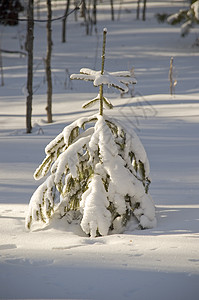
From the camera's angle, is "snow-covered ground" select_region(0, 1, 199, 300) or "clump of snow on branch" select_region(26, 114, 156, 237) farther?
"clump of snow on branch" select_region(26, 114, 156, 237)

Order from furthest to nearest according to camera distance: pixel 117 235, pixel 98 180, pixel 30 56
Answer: pixel 30 56 → pixel 98 180 → pixel 117 235

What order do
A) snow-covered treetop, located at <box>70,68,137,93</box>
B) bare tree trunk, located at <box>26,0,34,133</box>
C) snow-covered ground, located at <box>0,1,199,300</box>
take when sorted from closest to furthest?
1. snow-covered ground, located at <box>0,1,199,300</box>
2. snow-covered treetop, located at <box>70,68,137,93</box>
3. bare tree trunk, located at <box>26,0,34,133</box>

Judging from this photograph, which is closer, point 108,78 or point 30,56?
point 108,78

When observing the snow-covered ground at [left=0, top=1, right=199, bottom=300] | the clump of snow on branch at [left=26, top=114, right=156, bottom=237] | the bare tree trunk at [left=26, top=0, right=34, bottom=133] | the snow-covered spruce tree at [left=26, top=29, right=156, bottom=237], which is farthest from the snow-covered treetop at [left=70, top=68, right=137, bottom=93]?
the bare tree trunk at [left=26, top=0, right=34, bottom=133]

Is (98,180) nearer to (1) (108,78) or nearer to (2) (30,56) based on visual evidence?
(1) (108,78)

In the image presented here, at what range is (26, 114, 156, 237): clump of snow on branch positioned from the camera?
376cm

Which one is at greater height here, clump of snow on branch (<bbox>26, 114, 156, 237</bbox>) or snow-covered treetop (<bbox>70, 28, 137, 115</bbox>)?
snow-covered treetop (<bbox>70, 28, 137, 115</bbox>)

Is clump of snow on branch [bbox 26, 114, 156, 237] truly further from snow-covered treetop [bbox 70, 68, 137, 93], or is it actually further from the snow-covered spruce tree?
snow-covered treetop [bbox 70, 68, 137, 93]

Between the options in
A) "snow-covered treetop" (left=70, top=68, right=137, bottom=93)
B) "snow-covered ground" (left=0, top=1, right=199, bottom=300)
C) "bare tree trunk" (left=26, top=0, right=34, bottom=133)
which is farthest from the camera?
"bare tree trunk" (left=26, top=0, right=34, bottom=133)

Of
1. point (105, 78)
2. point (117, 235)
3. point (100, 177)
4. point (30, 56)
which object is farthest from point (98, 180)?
point (30, 56)

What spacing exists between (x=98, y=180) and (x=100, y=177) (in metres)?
0.04

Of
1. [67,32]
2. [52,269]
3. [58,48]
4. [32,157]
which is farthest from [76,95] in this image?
[67,32]

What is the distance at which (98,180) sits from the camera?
3.82m

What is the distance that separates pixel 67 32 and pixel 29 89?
19920mm
